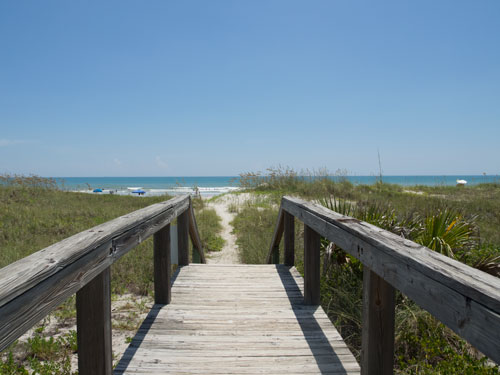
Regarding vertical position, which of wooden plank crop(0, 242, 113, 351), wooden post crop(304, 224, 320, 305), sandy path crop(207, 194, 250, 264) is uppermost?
wooden plank crop(0, 242, 113, 351)

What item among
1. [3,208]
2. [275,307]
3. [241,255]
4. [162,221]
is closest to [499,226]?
[241,255]

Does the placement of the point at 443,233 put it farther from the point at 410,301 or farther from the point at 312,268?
the point at 312,268

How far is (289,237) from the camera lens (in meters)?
4.70

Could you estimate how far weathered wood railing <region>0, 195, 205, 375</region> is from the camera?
1.02m

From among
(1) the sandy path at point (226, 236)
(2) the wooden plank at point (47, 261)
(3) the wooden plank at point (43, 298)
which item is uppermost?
(2) the wooden plank at point (47, 261)

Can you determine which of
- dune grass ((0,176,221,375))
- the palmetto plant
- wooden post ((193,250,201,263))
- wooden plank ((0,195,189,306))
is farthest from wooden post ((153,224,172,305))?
the palmetto plant

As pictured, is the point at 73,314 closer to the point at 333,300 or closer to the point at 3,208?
the point at 333,300

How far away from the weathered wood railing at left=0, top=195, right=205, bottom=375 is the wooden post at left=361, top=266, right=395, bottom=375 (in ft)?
4.80

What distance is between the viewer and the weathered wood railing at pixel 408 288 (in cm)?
96

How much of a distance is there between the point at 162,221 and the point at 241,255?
4258 mm

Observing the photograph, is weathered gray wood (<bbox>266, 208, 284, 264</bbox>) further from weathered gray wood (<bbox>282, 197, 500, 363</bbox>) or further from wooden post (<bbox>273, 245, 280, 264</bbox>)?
weathered gray wood (<bbox>282, 197, 500, 363</bbox>)

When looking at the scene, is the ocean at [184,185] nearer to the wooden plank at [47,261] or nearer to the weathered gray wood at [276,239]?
the weathered gray wood at [276,239]

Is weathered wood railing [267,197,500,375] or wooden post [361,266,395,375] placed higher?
weathered wood railing [267,197,500,375]

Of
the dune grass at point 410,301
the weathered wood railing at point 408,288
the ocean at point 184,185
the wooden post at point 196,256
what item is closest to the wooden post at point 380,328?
the weathered wood railing at point 408,288
